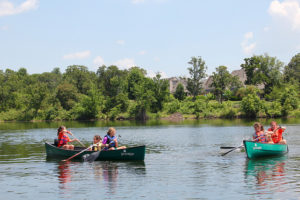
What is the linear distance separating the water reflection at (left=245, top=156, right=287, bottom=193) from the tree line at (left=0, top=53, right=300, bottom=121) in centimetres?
5208

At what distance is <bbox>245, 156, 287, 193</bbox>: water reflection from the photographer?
533 inches

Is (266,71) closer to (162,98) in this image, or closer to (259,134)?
(162,98)

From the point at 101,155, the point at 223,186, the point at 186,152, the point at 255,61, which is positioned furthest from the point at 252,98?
the point at 223,186

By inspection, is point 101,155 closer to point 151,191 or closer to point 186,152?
point 186,152

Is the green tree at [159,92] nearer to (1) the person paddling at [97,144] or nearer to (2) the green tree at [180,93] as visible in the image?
(2) the green tree at [180,93]

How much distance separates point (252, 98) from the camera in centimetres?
7056

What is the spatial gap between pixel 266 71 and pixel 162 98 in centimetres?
2501

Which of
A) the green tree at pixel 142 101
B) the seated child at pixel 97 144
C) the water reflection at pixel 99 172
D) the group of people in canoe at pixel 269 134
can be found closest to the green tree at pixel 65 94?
the green tree at pixel 142 101

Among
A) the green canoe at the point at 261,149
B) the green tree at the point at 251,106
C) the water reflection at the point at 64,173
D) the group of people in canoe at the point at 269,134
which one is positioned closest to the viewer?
the water reflection at the point at 64,173

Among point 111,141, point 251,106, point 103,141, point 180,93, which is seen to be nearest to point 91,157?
point 103,141

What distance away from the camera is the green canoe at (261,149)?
19716 millimetres

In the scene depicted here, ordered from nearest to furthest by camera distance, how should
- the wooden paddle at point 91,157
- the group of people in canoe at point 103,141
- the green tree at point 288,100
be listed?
1. the wooden paddle at point 91,157
2. the group of people in canoe at point 103,141
3. the green tree at point 288,100

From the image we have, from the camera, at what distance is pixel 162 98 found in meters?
87.1

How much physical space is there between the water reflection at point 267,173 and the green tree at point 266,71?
69.5m
